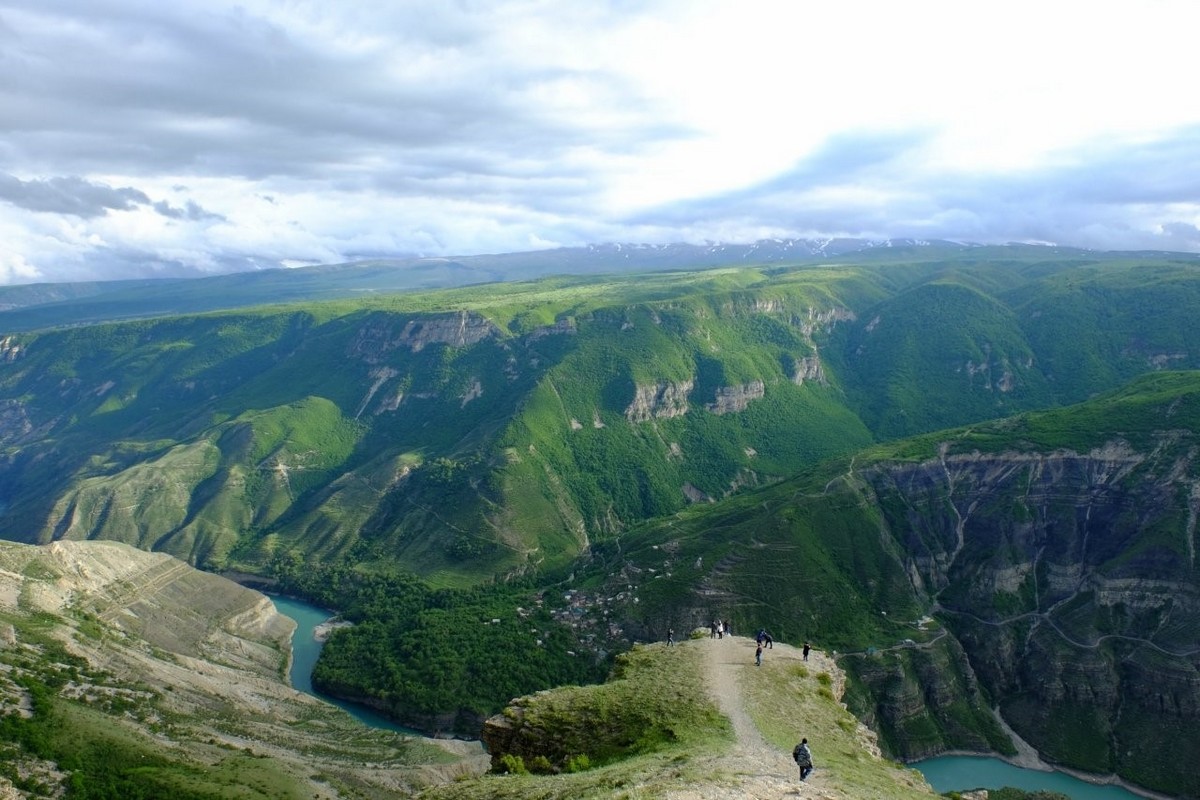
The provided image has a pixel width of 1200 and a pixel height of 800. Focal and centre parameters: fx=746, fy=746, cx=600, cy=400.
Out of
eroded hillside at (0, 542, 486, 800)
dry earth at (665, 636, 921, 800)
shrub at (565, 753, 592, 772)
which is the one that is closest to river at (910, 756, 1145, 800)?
eroded hillside at (0, 542, 486, 800)

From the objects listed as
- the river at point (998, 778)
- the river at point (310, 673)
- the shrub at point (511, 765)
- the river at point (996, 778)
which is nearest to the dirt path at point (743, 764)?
the shrub at point (511, 765)

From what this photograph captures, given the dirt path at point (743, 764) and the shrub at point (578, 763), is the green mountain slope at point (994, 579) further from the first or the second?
the shrub at point (578, 763)

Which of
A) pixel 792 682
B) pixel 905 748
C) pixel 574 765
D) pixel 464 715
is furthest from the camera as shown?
pixel 464 715

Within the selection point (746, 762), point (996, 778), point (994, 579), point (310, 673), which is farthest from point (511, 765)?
point (994, 579)

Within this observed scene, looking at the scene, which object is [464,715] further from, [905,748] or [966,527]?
[966,527]

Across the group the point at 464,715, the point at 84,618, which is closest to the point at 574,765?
the point at 464,715
